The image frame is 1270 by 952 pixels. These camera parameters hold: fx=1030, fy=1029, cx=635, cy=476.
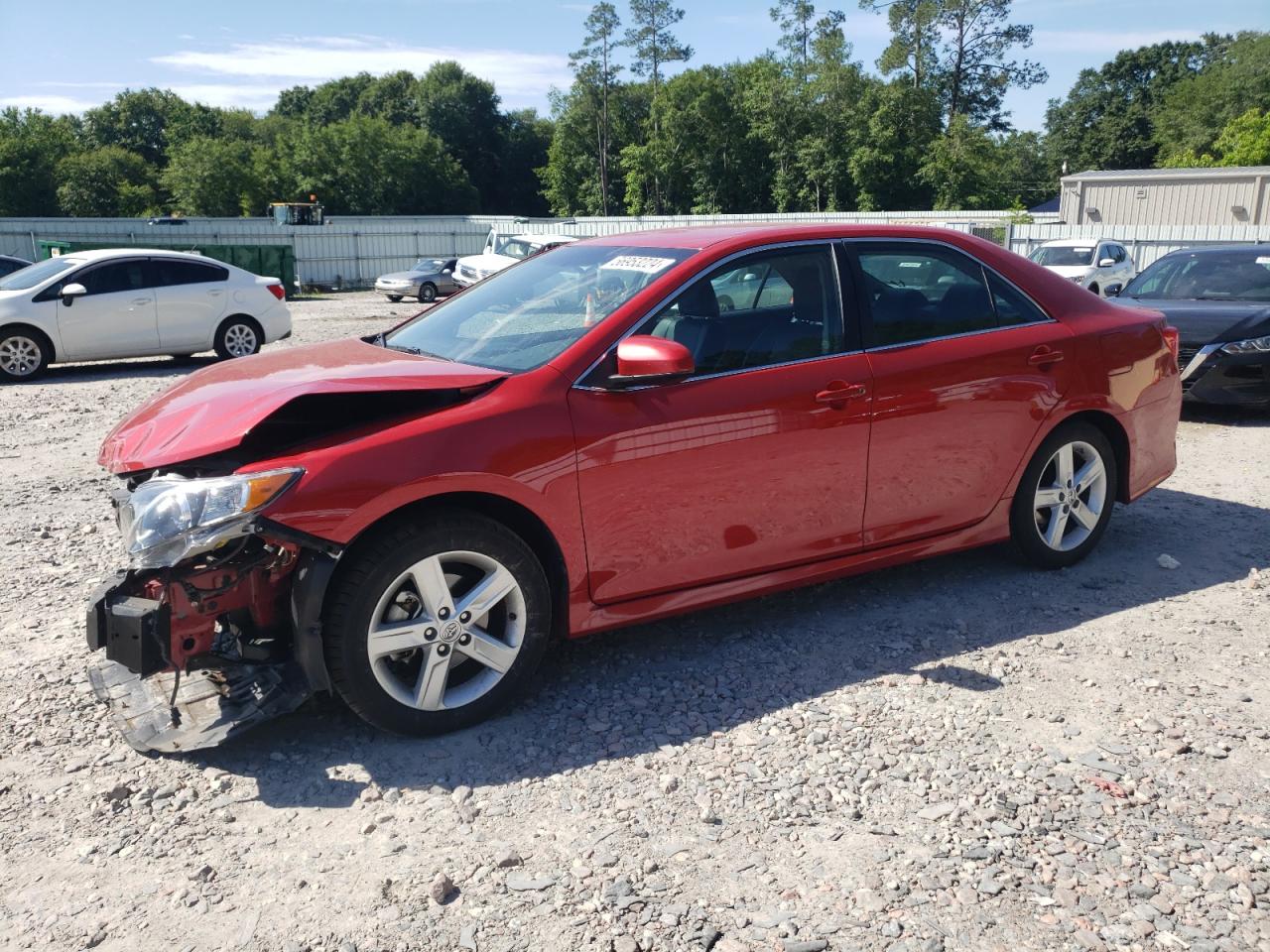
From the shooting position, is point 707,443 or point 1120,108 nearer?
point 707,443

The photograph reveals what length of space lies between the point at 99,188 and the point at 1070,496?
75.2 meters

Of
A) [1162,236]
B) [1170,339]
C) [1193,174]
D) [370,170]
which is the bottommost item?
[1170,339]

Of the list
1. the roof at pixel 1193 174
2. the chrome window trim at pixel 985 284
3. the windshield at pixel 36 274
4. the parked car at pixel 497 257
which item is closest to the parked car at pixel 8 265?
the windshield at pixel 36 274

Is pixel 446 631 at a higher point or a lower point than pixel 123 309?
lower

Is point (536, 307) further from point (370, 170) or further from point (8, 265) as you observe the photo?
point (370, 170)

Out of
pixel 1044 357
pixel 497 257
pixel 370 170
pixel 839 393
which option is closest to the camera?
pixel 839 393

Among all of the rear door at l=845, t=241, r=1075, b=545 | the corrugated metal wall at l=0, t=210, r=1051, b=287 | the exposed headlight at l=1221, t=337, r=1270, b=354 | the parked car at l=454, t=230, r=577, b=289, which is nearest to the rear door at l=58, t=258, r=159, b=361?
the rear door at l=845, t=241, r=1075, b=545

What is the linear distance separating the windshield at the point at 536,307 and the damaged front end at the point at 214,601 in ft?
3.56

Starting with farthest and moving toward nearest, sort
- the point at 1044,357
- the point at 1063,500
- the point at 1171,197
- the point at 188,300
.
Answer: the point at 1171,197
the point at 188,300
the point at 1063,500
the point at 1044,357

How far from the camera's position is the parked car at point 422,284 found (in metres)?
29.9

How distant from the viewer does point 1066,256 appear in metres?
20.9

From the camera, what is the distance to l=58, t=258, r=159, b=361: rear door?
1303 cm

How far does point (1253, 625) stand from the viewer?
460 cm

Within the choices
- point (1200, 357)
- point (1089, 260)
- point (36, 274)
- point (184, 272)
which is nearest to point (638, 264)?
point (1200, 357)
